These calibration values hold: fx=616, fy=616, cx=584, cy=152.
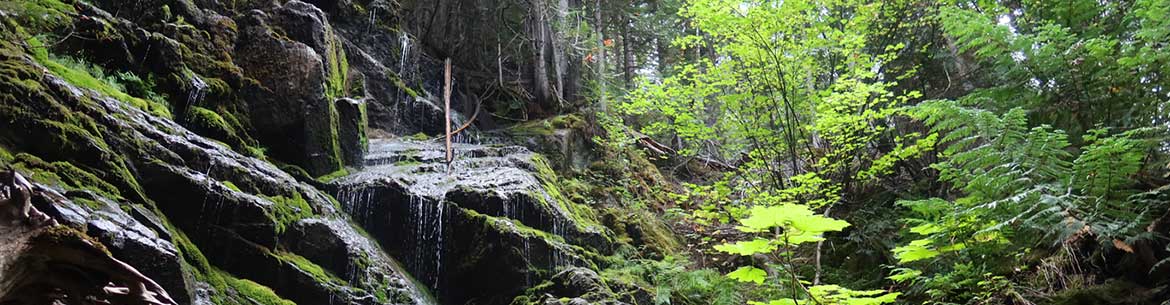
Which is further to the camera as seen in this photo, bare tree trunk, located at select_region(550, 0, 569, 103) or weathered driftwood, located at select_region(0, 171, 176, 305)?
bare tree trunk, located at select_region(550, 0, 569, 103)

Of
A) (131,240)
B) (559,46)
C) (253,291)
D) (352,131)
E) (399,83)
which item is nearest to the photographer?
(131,240)

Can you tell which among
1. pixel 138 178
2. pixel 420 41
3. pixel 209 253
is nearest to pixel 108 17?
pixel 138 178

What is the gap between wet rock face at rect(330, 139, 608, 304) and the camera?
26.2 feet

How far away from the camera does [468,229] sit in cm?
820

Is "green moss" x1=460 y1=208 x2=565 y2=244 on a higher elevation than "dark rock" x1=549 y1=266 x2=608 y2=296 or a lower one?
higher

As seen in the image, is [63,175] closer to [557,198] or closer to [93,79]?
[93,79]

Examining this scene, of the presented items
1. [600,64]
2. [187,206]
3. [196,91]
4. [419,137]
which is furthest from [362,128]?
[600,64]

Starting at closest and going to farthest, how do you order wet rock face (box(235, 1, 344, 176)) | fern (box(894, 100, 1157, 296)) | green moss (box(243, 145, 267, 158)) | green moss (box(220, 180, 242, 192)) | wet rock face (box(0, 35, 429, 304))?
fern (box(894, 100, 1157, 296)) → wet rock face (box(0, 35, 429, 304)) → green moss (box(220, 180, 242, 192)) → green moss (box(243, 145, 267, 158)) → wet rock face (box(235, 1, 344, 176))

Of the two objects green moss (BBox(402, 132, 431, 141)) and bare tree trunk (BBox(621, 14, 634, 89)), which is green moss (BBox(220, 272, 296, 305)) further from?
bare tree trunk (BBox(621, 14, 634, 89))

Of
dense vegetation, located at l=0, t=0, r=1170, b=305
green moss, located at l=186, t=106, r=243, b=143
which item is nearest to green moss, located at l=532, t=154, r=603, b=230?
dense vegetation, located at l=0, t=0, r=1170, b=305

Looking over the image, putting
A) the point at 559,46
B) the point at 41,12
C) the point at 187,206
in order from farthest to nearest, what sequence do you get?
the point at 559,46 < the point at 41,12 < the point at 187,206

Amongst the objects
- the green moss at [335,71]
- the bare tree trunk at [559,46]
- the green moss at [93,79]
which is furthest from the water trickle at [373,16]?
the green moss at [93,79]

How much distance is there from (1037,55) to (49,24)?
35.0 feet

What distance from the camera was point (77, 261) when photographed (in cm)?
288
